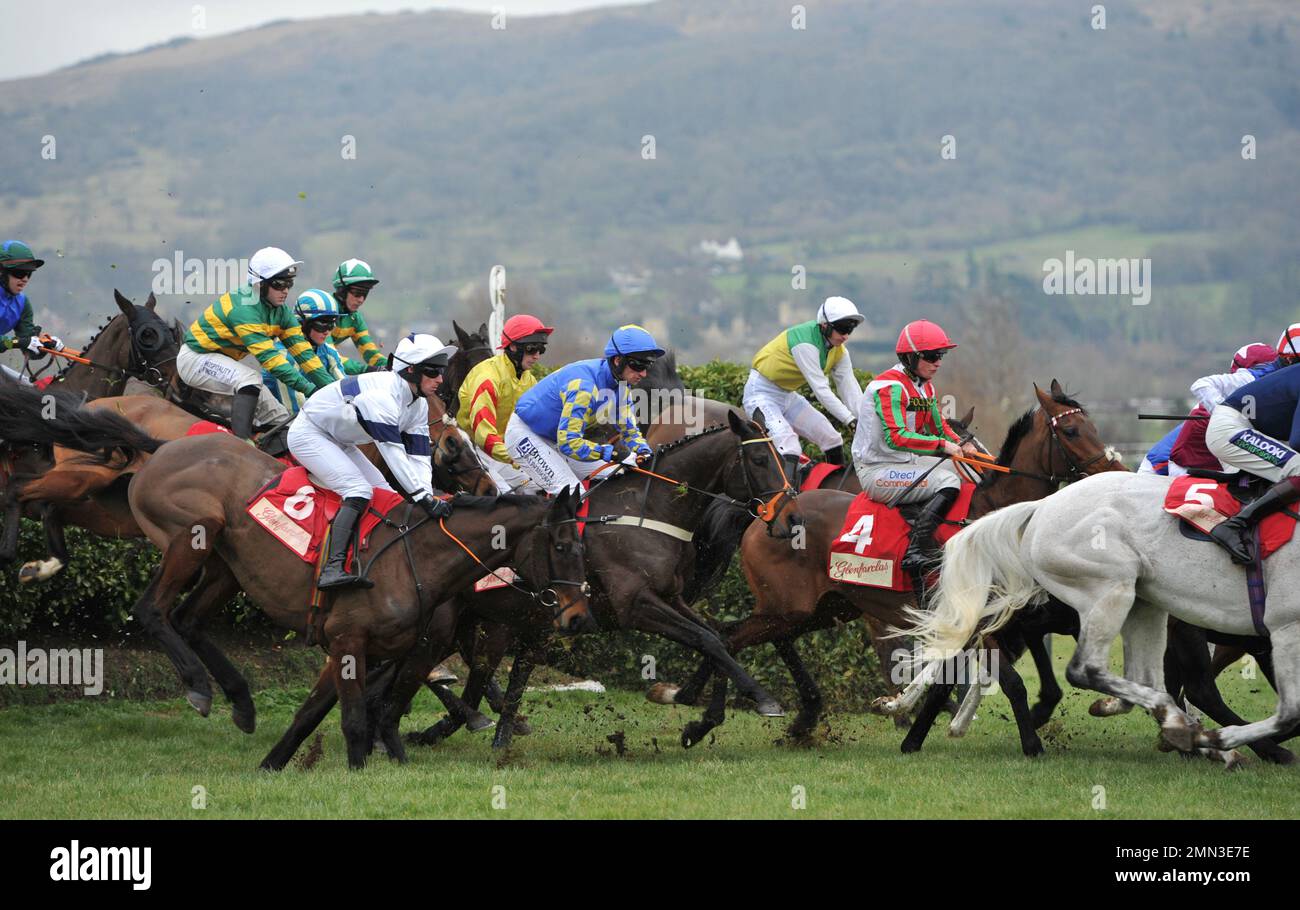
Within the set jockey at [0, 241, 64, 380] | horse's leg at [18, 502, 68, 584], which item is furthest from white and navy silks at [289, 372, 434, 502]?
jockey at [0, 241, 64, 380]

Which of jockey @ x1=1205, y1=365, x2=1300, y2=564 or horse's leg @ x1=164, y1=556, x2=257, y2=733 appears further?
horse's leg @ x1=164, y1=556, x2=257, y2=733

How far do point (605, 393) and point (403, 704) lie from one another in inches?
87.7

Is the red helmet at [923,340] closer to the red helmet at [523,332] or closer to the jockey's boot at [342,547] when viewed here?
the red helmet at [523,332]

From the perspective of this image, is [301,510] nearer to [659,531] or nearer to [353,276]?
[659,531]

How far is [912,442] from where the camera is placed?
9.21m

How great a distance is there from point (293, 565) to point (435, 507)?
940mm

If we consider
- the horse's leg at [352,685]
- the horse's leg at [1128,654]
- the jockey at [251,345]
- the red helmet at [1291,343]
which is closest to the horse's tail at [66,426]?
the jockey at [251,345]

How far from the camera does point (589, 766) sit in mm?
8648

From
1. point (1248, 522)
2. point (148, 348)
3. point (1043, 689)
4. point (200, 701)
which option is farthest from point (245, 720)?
point (1248, 522)

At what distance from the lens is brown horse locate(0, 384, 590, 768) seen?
8.27m

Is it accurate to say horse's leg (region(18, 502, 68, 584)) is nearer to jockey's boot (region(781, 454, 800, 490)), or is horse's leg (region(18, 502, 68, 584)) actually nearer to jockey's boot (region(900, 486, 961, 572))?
jockey's boot (region(781, 454, 800, 490))

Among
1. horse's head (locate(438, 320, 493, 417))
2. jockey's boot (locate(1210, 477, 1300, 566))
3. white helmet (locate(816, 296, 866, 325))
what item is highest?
white helmet (locate(816, 296, 866, 325))

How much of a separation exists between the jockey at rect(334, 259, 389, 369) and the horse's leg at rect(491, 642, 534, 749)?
2.71 metres
